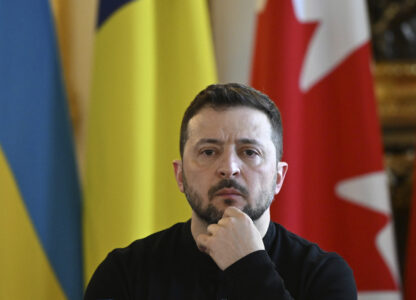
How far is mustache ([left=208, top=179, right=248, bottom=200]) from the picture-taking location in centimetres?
110

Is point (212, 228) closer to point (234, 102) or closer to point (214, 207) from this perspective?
point (214, 207)

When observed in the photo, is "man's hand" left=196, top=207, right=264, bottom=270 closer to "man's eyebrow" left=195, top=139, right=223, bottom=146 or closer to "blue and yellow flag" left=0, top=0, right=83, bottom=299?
"man's eyebrow" left=195, top=139, right=223, bottom=146

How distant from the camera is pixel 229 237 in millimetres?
1088

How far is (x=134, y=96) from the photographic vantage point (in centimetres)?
186

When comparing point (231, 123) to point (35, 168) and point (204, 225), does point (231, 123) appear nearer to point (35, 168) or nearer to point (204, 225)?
point (204, 225)

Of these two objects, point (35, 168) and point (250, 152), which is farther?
point (35, 168)

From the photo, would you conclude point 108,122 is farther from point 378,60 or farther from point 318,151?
point 378,60

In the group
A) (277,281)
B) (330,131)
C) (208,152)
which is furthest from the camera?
(330,131)

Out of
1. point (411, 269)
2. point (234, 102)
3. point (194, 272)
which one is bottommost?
point (411, 269)

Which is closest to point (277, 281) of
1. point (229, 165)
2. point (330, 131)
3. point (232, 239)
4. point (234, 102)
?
point (232, 239)

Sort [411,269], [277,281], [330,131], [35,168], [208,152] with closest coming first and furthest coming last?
[277,281], [208,152], [35,168], [330,131], [411,269]

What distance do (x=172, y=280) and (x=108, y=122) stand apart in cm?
80

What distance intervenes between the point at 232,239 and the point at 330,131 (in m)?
1.08

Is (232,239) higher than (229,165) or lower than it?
lower
